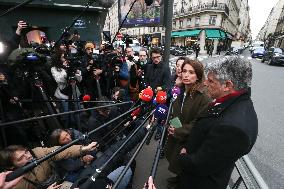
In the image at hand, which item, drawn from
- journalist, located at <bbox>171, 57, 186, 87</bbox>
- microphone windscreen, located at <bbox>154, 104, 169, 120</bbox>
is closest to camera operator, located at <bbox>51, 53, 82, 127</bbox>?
journalist, located at <bbox>171, 57, 186, 87</bbox>

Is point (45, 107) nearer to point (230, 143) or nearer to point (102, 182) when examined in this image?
point (102, 182)

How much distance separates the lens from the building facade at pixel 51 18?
1155 centimetres

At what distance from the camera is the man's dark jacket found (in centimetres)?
424

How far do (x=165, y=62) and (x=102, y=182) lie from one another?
3050 mm

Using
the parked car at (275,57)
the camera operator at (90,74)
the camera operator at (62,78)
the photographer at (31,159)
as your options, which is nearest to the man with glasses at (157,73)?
the camera operator at (90,74)

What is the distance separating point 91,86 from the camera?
4.69 m

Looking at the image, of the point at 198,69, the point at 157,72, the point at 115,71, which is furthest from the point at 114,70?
the point at 198,69

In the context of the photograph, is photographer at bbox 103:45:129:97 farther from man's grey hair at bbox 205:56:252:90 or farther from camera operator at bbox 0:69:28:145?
man's grey hair at bbox 205:56:252:90

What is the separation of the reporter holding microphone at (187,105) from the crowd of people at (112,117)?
1cm

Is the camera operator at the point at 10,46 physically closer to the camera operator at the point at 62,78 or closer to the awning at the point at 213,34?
the camera operator at the point at 62,78

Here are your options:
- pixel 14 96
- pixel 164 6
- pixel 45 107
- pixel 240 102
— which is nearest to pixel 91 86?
pixel 45 107

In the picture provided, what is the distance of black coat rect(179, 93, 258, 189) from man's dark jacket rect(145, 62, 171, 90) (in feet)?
7.79

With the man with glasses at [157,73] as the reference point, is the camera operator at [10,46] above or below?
above

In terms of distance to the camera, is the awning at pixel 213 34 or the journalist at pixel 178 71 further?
the awning at pixel 213 34
